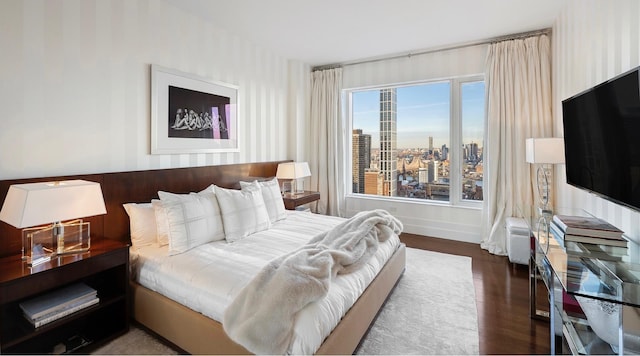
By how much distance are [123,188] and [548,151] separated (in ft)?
13.6

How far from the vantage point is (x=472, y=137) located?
4.31 meters

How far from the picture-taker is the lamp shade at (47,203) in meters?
1.70

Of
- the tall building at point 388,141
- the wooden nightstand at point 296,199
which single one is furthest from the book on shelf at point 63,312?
the tall building at point 388,141

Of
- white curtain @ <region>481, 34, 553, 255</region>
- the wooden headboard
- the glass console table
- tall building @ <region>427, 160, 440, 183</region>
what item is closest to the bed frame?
the wooden headboard

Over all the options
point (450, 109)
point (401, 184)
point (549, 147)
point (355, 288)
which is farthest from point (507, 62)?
point (355, 288)

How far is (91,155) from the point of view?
7.91 ft

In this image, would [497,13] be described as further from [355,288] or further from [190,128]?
[190,128]

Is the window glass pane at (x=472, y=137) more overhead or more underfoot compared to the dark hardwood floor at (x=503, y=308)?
more overhead

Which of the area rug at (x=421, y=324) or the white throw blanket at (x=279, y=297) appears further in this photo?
the area rug at (x=421, y=324)

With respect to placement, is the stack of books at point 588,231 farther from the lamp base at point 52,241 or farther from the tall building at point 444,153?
the lamp base at point 52,241

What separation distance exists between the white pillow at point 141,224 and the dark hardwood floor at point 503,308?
8.98 ft

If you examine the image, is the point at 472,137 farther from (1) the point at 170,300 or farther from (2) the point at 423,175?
(1) the point at 170,300

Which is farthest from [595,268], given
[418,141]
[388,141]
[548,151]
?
[388,141]

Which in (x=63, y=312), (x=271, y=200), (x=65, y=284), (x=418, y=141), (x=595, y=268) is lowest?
(x=63, y=312)
